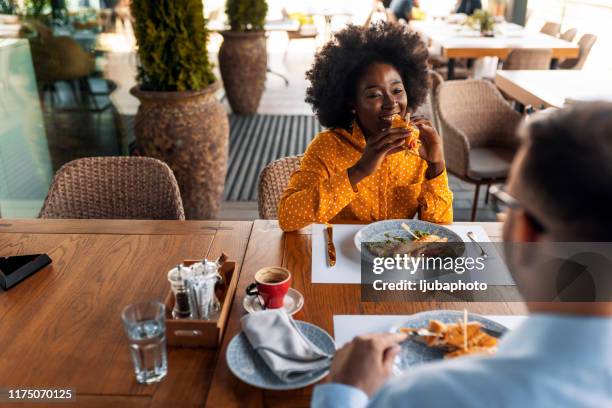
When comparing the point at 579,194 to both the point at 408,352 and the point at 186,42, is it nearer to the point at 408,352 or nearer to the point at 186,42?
the point at 408,352

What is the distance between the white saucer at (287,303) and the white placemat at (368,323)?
9 centimetres

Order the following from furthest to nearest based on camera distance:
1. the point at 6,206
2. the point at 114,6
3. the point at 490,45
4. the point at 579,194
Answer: the point at 490,45 → the point at 114,6 → the point at 6,206 → the point at 579,194

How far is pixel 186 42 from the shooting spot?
3.09 meters

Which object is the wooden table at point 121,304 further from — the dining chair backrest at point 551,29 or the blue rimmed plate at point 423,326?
the dining chair backrest at point 551,29

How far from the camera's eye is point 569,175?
1.70ft

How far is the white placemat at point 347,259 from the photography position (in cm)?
136

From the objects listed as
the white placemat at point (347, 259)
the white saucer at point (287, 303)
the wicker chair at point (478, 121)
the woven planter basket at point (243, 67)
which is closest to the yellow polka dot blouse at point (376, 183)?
the white placemat at point (347, 259)

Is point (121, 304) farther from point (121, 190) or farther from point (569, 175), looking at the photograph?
point (569, 175)

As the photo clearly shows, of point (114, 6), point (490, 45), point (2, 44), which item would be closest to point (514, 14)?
point (490, 45)

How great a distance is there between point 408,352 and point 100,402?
0.59 m

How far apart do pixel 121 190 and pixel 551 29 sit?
6.01 meters

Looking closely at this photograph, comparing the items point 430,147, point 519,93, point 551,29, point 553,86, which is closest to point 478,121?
point 519,93

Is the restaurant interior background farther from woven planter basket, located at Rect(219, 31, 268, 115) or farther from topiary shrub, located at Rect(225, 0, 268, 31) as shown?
topiary shrub, located at Rect(225, 0, 268, 31)

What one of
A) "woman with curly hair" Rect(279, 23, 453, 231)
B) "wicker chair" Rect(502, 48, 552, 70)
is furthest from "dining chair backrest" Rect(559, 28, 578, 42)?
"woman with curly hair" Rect(279, 23, 453, 231)
